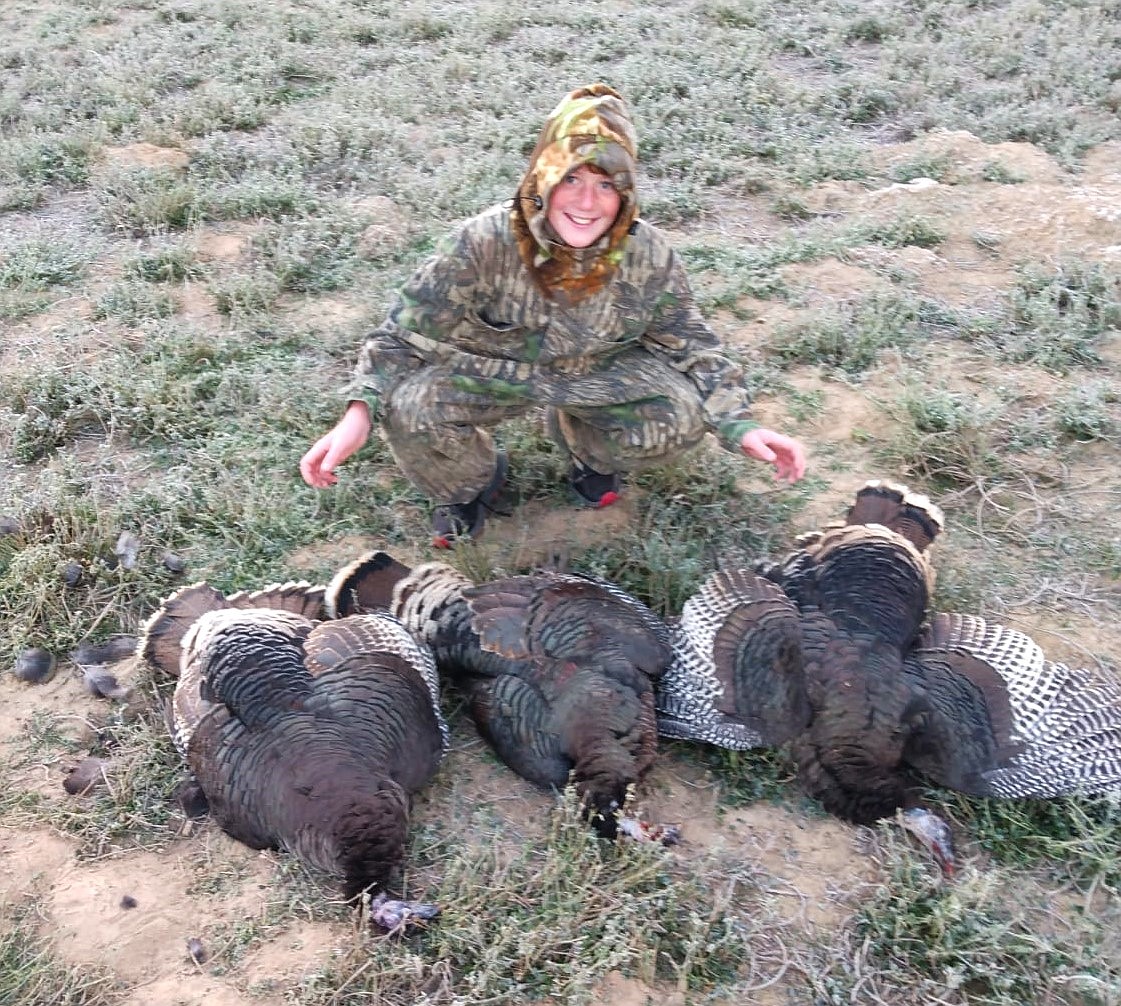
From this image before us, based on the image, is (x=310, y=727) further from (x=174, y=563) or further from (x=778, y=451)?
(x=778, y=451)

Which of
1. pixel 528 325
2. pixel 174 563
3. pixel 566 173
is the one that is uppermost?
pixel 566 173

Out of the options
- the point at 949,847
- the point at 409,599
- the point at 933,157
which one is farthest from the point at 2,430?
A: the point at 933,157

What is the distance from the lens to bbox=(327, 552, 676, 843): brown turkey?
3.23m

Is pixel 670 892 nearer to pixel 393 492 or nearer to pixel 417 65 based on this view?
pixel 393 492

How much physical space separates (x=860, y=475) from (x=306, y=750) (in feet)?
9.13

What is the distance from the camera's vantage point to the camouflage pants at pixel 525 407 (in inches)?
157

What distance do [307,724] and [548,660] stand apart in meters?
0.83

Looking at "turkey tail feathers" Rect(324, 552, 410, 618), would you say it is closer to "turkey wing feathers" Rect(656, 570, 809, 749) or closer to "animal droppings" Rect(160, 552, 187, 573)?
"animal droppings" Rect(160, 552, 187, 573)

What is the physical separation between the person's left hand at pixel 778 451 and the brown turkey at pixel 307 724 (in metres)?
1.40

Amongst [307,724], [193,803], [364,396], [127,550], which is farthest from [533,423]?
[193,803]

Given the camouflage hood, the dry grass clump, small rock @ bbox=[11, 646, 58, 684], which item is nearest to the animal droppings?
small rock @ bbox=[11, 646, 58, 684]

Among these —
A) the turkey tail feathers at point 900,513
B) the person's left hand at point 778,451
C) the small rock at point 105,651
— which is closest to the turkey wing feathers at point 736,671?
the person's left hand at point 778,451

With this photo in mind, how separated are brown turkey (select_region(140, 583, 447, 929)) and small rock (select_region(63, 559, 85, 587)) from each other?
1.73ft

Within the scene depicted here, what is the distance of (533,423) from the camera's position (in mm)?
4852
